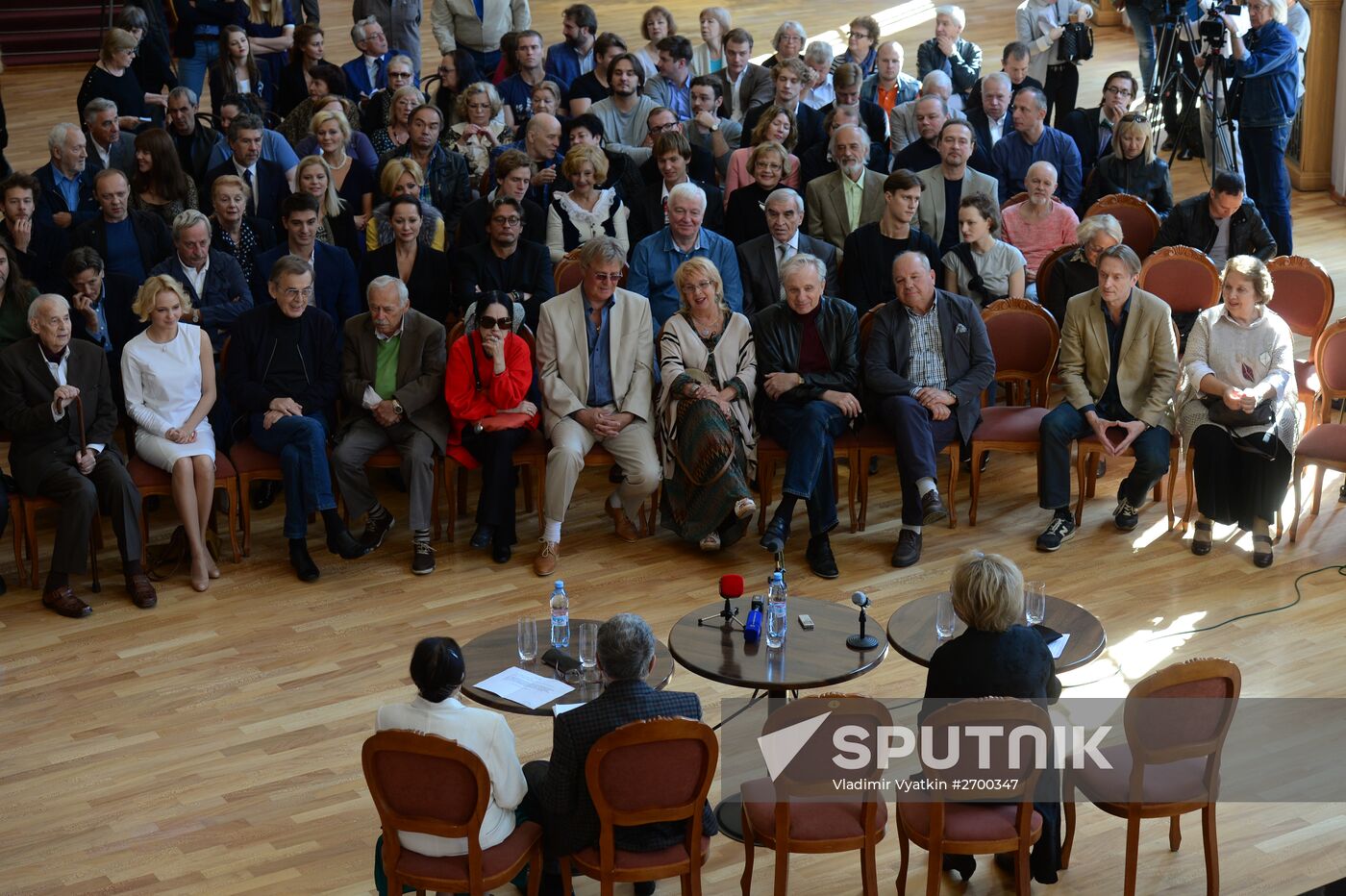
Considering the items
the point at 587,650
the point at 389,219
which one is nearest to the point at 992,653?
the point at 587,650

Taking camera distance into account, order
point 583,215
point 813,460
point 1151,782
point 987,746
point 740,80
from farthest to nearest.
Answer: point 740,80 < point 583,215 < point 813,460 < point 1151,782 < point 987,746

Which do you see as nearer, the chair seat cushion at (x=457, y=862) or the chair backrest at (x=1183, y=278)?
the chair seat cushion at (x=457, y=862)

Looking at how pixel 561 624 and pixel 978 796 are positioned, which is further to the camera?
pixel 561 624

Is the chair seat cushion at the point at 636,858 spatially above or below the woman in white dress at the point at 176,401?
below

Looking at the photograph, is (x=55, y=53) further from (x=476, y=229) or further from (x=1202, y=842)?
(x=1202, y=842)

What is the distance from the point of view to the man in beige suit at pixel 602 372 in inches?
267

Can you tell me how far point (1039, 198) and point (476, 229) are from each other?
9.04 feet

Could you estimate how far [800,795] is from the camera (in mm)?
4094

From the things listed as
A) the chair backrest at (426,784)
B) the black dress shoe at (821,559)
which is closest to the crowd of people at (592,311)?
the black dress shoe at (821,559)

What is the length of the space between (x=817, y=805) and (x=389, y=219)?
171 inches

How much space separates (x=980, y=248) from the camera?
7.45 metres

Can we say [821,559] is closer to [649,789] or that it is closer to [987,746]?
[987,746]

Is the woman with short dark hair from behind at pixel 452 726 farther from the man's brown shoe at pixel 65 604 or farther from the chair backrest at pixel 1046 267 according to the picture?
the chair backrest at pixel 1046 267

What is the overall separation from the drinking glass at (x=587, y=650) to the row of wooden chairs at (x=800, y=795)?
1.85 ft
